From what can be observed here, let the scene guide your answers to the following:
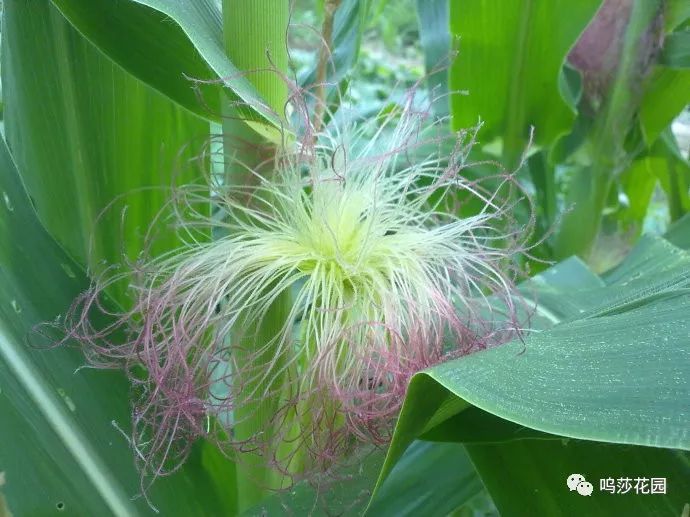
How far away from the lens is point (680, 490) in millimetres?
655

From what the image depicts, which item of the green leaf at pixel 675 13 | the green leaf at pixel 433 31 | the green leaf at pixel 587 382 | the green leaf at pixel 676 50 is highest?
the green leaf at pixel 433 31

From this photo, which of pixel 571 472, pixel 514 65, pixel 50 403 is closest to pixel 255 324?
pixel 50 403

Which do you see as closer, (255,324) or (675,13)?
(255,324)

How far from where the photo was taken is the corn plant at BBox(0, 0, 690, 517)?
21.1 inches

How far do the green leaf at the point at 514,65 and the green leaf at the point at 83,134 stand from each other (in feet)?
1.61

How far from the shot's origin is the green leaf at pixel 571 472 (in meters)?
0.65

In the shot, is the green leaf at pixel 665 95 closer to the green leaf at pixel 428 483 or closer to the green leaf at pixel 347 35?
the green leaf at pixel 347 35

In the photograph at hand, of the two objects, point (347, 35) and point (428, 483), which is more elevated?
point (347, 35)

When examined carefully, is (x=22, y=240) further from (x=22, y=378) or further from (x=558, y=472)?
(x=558, y=472)

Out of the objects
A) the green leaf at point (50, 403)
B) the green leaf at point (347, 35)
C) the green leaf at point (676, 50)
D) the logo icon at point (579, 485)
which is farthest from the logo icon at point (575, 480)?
the green leaf at point (676, 50)

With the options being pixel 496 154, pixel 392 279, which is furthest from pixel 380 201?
pixel 496 154

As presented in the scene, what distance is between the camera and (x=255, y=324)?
0.64 m

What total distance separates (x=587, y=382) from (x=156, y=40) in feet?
1.37

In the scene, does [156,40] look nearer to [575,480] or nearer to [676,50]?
[575,480]
